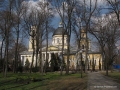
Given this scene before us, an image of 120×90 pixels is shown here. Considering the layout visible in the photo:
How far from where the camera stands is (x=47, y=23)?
44.5m

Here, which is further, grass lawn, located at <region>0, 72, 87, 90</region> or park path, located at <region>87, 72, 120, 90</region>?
grass lawn, located at <region>0, 72, 87, 90</region>

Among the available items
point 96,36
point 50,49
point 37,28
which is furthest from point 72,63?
point 96,36

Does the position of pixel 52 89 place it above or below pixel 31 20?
below

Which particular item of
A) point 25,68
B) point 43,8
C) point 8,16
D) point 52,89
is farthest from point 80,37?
point 52,89

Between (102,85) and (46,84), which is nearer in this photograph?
(102,85)

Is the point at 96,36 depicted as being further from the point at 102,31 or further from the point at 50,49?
the point at 50,49

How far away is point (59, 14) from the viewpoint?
3881 cm

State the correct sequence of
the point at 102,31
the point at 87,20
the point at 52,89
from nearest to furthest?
the point at 52,89
the point at 87,20
the point at 102,31

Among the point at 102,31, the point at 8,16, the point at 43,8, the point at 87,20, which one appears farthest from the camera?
the point at 43,8

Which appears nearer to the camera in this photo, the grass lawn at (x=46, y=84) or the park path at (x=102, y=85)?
the park path at (x=102, y=85)

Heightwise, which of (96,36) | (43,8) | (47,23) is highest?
(43,8)

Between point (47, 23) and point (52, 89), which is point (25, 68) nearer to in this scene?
point (47, 23)

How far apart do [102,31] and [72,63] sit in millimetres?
46811

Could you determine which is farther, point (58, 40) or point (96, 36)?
point (58, 40)
